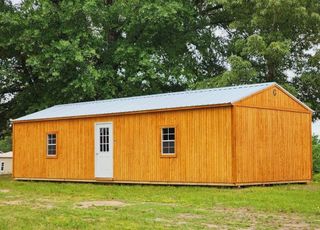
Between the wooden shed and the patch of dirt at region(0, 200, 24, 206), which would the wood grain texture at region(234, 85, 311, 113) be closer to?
the wooden shed

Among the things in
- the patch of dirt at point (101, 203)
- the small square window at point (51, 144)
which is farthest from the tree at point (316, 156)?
the patch of dirt at point (101, 203)

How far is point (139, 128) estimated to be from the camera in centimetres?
2152

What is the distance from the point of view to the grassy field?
10359 millimetres

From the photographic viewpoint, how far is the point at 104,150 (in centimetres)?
2267

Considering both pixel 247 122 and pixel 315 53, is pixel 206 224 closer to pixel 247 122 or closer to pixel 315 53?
pixel 247 122

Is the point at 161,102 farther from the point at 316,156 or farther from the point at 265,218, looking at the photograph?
the point at 265,218

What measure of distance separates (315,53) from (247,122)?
11.8 m

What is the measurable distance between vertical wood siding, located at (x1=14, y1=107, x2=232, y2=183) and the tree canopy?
5.32 m

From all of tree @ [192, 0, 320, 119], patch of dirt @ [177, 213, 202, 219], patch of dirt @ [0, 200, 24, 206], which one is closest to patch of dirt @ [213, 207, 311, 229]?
patch of dirt @ [177, 213, 202, 219]

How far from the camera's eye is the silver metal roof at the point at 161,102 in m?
20.1

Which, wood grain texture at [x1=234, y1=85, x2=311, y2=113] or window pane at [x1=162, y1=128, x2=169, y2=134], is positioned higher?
wood grain texture at [x1=234, y1=85, x2=311, y2=113]

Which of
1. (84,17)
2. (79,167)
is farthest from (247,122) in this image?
(84,17)

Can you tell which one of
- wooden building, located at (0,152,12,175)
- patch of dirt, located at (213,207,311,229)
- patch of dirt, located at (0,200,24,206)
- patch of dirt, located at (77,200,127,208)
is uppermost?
wooden building, located at (0,152,12,175)

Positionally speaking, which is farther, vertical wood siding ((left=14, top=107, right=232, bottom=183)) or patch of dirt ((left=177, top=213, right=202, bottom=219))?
vertical wood siding ((left=14, top=107, right=232, bottom=183))
